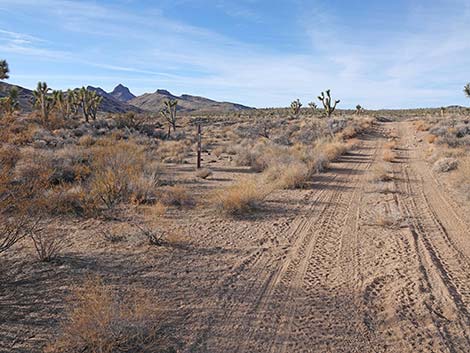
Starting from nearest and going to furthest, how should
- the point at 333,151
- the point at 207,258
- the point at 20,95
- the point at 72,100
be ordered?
the point at 207,258, the point at 333,151, the point at 72,100, the point at 20,95

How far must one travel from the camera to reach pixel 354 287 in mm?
6250

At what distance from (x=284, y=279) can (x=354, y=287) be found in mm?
1123

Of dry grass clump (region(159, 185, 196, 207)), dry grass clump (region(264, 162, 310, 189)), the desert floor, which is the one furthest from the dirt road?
dry grass clump (region(159, 185, 196, 207))

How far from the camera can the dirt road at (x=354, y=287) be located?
15.8 feet

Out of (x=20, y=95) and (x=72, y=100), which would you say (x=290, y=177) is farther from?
(x=20, y=95)

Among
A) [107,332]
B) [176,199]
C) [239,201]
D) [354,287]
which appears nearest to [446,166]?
[239,201]

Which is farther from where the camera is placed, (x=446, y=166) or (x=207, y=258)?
(x=446, y=166)

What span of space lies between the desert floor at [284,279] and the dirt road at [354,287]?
20 mm

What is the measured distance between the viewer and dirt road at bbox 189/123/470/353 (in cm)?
482

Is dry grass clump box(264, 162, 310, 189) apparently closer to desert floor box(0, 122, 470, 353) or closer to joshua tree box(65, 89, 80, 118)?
desert floor box(0, 122, 470, 353)

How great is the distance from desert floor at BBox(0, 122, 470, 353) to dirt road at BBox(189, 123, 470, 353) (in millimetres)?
20

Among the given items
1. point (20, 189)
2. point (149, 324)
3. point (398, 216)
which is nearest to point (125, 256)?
point (20, 189)

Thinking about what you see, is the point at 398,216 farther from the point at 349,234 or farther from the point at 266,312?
the point at 266,312

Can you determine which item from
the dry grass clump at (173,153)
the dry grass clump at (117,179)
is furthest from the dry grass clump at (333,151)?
the dry grass clump at (117,179)
